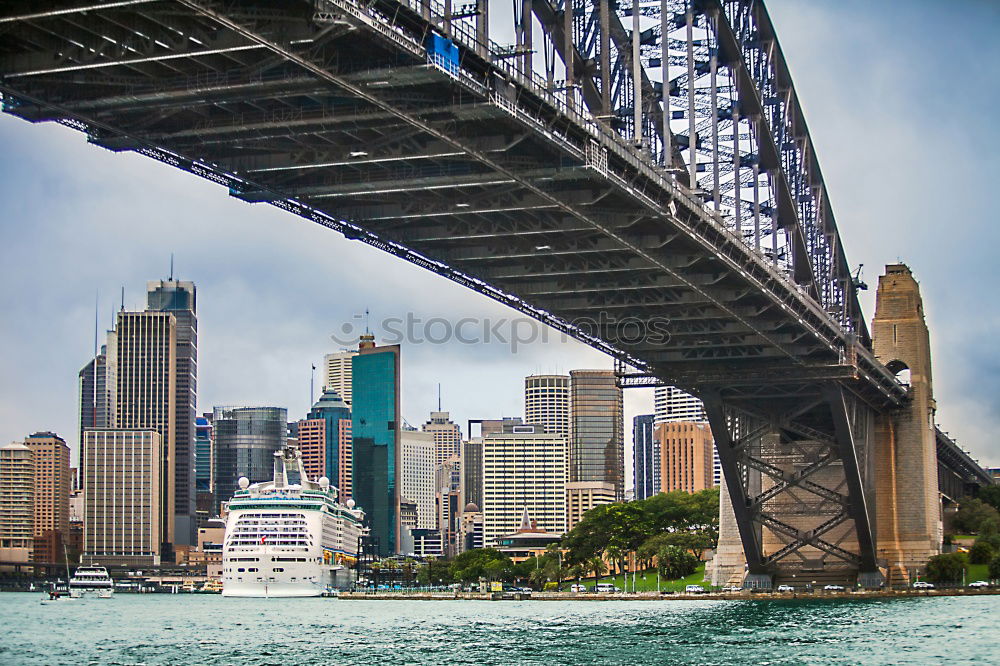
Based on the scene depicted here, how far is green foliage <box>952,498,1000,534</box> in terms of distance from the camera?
11189 cm

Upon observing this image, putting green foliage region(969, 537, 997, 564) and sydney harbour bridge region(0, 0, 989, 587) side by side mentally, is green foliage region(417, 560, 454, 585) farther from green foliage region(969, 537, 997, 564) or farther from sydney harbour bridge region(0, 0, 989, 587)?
sydney harbour bridge region(0, 0, 989, 587)

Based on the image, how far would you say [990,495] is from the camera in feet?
412

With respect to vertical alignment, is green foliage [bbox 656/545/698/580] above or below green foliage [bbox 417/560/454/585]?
above

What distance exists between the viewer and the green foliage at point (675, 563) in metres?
117

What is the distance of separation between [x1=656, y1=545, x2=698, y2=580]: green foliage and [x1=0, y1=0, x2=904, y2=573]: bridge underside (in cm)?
4851

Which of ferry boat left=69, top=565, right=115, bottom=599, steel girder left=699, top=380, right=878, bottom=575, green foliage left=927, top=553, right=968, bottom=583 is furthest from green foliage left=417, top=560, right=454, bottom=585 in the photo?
green foliage left=927, top=553, right=968, bottom=583

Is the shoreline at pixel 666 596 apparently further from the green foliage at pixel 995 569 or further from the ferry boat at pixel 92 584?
the ferry boat at pixel 92 584

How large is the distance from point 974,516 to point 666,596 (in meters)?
30.1

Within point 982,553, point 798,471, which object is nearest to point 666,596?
point 798,471

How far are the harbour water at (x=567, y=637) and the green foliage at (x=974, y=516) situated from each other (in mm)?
30608

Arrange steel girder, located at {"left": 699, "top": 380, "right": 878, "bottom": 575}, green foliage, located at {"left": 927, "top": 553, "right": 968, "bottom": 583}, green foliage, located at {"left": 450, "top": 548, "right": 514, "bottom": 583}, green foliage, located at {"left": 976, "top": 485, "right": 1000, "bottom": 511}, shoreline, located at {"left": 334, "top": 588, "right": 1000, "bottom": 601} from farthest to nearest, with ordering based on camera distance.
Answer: green foliage, located at {"left": 450, "top": 548, "right": 514, "bottom": 583} < green foliage, located at {"left": 976, "top": 485, "right": 1000, "bottom": 511} < green foliage, located at {"left": 927, "top": 553, "right": 968, "bottom": 583} < shoreline, located at {"left": 334, "top": 588, "right": 1000, "bottom": 601} < steel girder, located at {"left": 699, "top": 380, "right": 878, "bottom": 575}

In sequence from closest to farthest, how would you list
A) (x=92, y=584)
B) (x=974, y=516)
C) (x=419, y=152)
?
(x=419, y=152)
(x=974, y=516)
(x=92, y=584)

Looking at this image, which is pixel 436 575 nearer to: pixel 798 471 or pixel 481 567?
pixel 481 567

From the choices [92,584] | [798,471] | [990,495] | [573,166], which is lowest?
[92,584]
